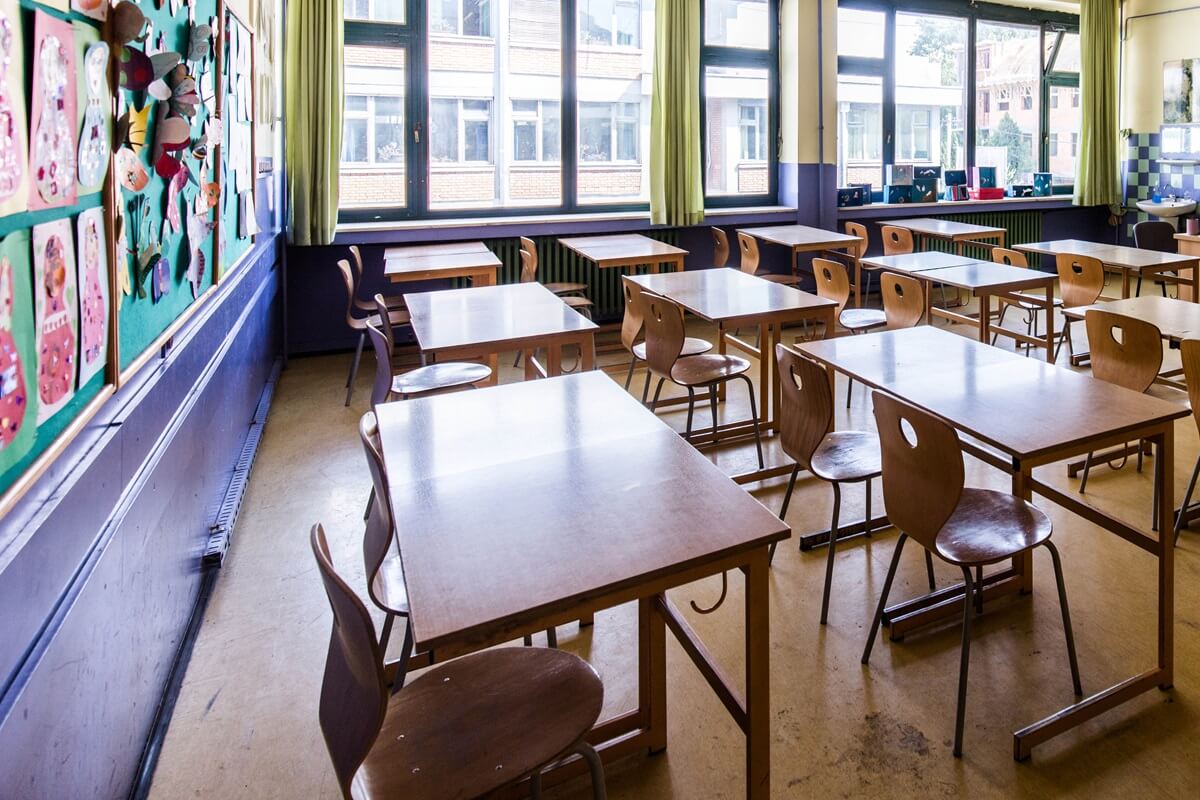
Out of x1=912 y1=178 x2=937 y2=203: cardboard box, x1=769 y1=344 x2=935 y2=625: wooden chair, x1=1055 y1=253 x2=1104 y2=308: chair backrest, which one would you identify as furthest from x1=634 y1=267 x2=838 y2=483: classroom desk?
x1=912 y1=178 x2=937 y2=203: cardboard box

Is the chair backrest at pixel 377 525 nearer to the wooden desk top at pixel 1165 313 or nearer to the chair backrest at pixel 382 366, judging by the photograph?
the chair backrest at pixel 382 366

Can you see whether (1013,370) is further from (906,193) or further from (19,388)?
(906,193)

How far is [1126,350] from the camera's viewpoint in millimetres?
2926

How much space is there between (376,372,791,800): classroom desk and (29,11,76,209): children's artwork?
782 mm

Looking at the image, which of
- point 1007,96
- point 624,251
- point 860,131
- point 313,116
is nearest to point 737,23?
point 860,131

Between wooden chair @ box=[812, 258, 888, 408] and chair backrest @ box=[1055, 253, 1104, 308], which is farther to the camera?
chair backrest @ box=[1055, 253, 1104, 308]

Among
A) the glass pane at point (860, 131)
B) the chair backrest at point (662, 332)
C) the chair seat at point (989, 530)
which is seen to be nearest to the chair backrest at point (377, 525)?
the chair seat at point (989, 530)

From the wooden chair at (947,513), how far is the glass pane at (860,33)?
21.1 ft

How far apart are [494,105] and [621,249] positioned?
5.87 ft

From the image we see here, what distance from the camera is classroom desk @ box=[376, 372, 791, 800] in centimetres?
121

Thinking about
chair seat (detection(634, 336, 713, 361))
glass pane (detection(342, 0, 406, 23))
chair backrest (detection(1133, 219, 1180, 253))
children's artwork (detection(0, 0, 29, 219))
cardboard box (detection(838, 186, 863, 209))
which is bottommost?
chair seat (detection(634, 336, 713, 361))

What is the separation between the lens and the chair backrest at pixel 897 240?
6156 millimetres

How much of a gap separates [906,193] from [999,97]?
1.84 meters

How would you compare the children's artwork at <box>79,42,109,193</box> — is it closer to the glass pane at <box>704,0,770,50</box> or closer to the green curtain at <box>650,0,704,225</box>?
the green curtain at <box>650,0,704,225</box>
